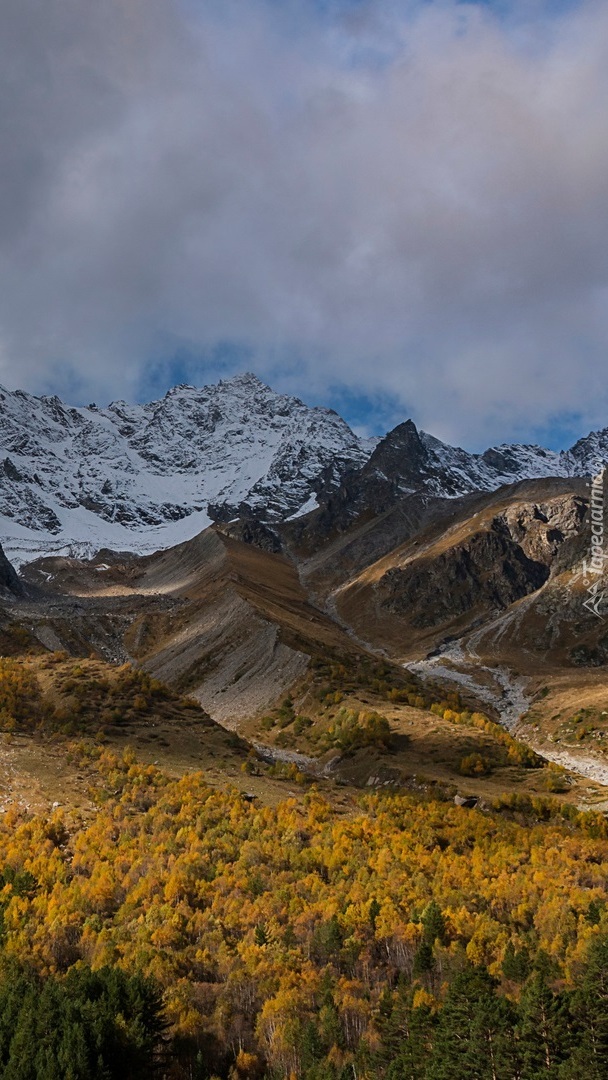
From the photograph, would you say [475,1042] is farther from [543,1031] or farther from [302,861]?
[302,861]

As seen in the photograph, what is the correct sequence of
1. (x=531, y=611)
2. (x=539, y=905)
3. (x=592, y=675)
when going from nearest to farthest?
(x=539, y=905) < (x=592, y=675) < (x=531, y=611)

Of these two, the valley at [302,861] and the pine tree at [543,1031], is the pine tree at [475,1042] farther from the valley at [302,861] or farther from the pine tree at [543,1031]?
the pine tree at [543,1031]

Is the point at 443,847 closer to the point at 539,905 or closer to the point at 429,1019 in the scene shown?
the point at 539,905

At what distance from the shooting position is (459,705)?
58.2 metres

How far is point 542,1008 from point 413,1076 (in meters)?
3.26

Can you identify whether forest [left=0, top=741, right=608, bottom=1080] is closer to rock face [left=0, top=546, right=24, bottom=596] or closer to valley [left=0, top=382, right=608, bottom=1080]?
valley [left=0, top=382, right=608, bottom=1080]

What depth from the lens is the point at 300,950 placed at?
18.8 meters

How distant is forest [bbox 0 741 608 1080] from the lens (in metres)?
16.2

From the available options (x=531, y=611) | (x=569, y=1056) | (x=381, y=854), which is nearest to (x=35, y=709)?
(x=381, y=854)

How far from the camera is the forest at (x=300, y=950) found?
1620 cm

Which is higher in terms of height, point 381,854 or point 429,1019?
point 381,854

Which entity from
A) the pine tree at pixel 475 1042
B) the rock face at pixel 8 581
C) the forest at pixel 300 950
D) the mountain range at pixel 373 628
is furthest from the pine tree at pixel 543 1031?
the rock face at pixel 8 581

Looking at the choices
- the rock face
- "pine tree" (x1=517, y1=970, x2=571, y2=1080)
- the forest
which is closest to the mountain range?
the rock face

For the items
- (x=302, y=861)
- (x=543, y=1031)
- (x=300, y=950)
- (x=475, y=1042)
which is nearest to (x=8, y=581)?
(x=302, y=861)
